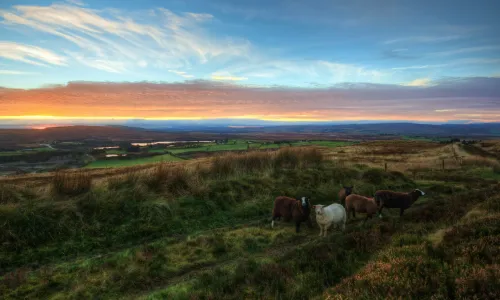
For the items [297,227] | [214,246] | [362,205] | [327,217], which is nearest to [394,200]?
[362,205]

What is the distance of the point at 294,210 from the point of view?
11203 mm

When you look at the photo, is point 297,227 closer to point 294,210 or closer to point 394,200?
point 294,210

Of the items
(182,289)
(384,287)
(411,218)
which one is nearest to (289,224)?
(411,218)

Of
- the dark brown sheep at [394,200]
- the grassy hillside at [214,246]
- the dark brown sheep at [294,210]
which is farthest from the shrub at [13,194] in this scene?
the dark brown sheep at [394,200]

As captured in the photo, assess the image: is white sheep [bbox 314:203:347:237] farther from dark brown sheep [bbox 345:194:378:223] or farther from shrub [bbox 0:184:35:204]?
shrub [bbox 0:184:35:204]

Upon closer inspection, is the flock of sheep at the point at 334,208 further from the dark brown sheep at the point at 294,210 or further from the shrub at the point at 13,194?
the shrub at the point at 13,194

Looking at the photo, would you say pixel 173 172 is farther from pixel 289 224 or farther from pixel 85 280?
pixel 85 280

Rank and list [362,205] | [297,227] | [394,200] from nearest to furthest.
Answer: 1. [297,227]
2. [362,205]
3. [394,200]

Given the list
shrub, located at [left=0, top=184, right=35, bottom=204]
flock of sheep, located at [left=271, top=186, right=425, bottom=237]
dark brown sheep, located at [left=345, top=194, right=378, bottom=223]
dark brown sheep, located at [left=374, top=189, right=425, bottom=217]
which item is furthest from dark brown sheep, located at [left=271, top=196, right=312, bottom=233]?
shrub, located at [left=0, top=184, right=35, bottom=204]

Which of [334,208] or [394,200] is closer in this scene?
[334,208]

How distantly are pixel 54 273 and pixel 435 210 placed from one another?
14.2m

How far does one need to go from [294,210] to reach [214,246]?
3.79 meters

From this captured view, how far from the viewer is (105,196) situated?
1188 cm

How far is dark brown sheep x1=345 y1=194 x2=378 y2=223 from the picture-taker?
11.8 meters
